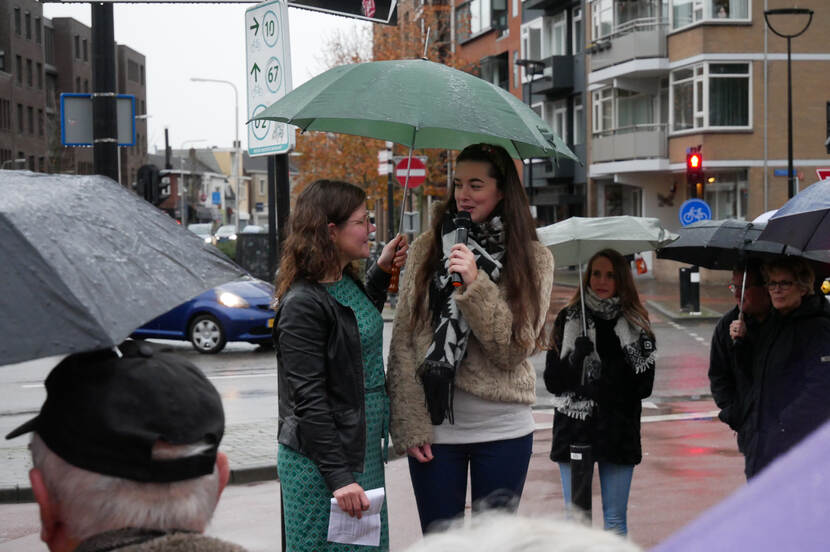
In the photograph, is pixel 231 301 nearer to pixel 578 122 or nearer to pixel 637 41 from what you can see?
pixel 637 41

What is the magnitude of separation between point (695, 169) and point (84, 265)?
860 inches

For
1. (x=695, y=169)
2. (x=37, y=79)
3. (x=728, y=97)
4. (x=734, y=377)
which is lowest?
(x=734, y=377)

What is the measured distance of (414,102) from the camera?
3.86m

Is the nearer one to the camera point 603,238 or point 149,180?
point 603,238

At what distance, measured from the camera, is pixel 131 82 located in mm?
98500

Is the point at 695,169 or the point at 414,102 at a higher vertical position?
the point at 695,169

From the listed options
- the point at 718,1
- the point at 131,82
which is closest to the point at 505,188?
the point at 718,1

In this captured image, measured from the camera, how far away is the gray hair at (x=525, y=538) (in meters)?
0.97

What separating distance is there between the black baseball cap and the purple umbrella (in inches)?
39.5

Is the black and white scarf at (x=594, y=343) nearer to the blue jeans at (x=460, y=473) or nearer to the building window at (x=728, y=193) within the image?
the blue jeans at (x=460, y=473)

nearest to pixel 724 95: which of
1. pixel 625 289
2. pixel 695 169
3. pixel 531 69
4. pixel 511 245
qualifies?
pixel 531 69

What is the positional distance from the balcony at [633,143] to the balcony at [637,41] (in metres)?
2.51

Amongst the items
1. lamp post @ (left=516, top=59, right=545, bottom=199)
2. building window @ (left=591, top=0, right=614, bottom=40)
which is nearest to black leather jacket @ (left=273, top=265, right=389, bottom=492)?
building window @ (left=591, top=0, right=614, bottom=40)

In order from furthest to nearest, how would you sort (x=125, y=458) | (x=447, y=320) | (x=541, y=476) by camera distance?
1. (x=541, y=476)
2. (x=447, y=320)
3. (x=125, y=458)
